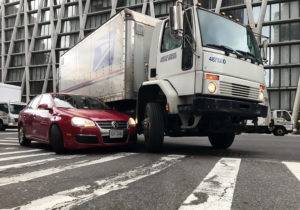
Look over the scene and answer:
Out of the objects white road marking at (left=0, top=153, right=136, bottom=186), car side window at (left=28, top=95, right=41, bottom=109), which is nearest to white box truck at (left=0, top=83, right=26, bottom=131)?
car side window at (left=28, top=95, right=41, bottom=109)

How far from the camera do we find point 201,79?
8391 millimetres

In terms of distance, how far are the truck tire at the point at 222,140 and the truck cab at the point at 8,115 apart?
16673 mm

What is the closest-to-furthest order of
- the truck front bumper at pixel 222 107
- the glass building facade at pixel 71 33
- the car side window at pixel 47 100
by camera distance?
the truck front bumper at pixel 222 107 < the car side window at pixel 47 100 < the glass building facade at pixel 71 33

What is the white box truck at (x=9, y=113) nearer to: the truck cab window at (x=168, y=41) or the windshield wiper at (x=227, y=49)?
the truck cab window at (x=168, y=41)

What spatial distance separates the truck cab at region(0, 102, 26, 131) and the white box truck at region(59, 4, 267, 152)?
50.9 feet

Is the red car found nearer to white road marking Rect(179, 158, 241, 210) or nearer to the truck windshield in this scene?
the truck windshield

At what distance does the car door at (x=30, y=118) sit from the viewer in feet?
36.4

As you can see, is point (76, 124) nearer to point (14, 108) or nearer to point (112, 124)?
point (112, 124)

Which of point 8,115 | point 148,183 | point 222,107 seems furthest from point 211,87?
point 8,115

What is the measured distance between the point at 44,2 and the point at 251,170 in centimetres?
6947

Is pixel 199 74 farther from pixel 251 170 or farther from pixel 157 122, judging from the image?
pixel 251 170

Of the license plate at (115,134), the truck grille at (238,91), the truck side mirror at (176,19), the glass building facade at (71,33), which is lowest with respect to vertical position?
the license plate at (115,134)

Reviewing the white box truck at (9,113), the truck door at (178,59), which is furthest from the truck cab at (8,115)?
the truck door at (178,59)

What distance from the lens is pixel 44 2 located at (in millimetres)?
71875
